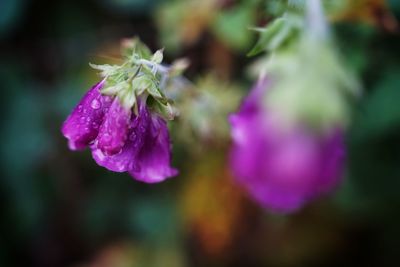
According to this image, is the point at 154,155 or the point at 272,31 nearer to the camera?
the point at 272,31

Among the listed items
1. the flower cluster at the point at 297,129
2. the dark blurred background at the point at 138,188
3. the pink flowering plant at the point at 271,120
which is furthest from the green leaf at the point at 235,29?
the flower cluster at the point at 297,129

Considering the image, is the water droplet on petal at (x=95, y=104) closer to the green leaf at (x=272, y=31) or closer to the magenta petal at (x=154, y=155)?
the magenta petal at (x=154, y=155)

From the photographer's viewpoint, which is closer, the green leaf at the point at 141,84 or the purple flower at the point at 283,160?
the purple flower at the point at 283,160

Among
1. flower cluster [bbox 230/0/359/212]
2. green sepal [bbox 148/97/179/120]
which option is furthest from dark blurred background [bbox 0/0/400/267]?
flower cluster [bbox 230/0/359/212]

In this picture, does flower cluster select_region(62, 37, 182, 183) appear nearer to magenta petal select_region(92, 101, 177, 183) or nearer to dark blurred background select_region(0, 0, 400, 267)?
magenta petal select_region(92, 101, 177, 183)

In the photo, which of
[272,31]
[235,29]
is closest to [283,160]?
[272,31]

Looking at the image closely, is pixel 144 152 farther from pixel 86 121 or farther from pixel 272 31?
pixel 272 31
